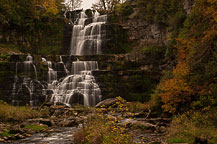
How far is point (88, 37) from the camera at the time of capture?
39.8 m

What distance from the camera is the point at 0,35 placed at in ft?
122

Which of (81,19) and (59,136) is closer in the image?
(59,136)

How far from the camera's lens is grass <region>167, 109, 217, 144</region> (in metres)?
9.30

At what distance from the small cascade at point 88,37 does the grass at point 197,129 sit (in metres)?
27.5

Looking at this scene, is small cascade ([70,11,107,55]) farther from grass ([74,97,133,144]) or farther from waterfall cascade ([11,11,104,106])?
grass ([74,97,133,144])

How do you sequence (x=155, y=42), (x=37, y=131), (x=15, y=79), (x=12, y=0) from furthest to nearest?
(x=12, y=0) < (x=155, y=42) < (x=15, y=79) < (x=37, y=131)

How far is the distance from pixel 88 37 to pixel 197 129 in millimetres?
32030

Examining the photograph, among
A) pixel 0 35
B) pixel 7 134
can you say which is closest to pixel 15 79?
pixel 0 35

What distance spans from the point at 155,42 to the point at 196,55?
2178 cm

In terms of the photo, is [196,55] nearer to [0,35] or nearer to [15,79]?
[15,79]

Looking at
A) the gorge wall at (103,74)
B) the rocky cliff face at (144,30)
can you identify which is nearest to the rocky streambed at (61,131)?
the gorge wall at (103,74)

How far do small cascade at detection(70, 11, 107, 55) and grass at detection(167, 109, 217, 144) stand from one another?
90.1ft

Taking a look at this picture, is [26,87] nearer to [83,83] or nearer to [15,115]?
[83,83]

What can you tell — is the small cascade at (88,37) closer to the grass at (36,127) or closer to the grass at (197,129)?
the grass at (36,127)
